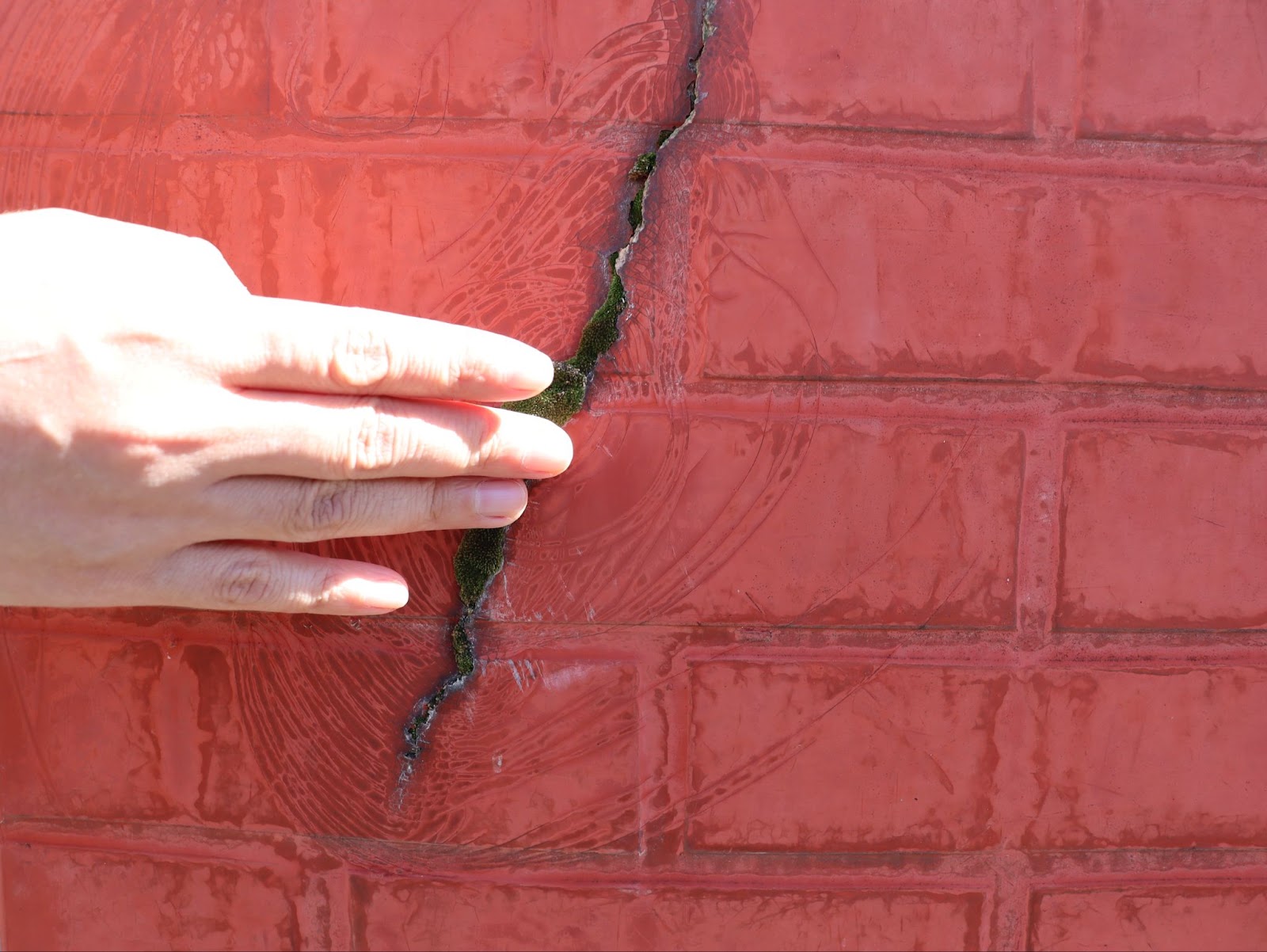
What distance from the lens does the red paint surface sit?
122 centimetres

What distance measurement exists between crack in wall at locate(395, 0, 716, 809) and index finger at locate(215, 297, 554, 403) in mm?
120

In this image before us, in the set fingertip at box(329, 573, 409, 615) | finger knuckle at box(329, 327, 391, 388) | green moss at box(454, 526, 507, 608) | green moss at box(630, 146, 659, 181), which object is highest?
green moss at box(630, 146, 659, 181)

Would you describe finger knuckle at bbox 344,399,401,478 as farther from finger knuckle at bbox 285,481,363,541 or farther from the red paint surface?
the red paint surface

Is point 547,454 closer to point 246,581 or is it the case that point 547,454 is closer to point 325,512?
point 325,512

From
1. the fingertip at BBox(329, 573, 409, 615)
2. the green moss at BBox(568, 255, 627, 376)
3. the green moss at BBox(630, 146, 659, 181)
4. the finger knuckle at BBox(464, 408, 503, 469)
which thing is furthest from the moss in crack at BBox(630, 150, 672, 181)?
the fingertip at BBox(329, 573, 409, 615)

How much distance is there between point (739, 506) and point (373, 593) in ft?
1.88

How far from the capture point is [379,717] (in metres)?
1.29

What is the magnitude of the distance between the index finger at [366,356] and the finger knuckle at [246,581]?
0.86ft

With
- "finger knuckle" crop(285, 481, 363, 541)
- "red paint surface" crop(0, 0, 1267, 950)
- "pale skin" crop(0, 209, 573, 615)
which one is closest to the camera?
"pale skin" crop(0, 209, 573, 615)

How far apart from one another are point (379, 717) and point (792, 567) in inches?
28.0

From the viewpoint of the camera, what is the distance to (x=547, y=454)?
1.16 meters

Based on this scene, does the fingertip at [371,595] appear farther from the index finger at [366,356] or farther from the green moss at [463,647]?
the index finger at [366,356]

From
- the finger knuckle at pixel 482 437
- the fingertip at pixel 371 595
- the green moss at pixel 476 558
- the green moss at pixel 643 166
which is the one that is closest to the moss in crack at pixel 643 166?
the green moss at pixel 643 166

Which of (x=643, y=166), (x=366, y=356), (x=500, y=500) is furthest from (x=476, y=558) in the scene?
(x=643, y=166)
